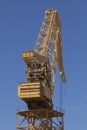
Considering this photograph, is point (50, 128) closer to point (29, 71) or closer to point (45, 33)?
point (29, 71)

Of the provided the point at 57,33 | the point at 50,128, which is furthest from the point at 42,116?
the point at 57,33

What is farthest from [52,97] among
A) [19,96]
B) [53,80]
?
[19,96]

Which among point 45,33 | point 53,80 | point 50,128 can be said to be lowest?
point 50,128

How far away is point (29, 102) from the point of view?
165 metres

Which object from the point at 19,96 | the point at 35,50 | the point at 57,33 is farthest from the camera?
the point at 57,33

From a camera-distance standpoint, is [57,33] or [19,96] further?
[57,33]

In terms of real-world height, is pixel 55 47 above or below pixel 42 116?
above

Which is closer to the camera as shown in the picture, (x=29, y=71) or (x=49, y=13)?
(x=29, y=71)

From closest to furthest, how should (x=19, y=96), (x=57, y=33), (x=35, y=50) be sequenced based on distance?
(x=19, y=96) → (x=35, y=50) → (x=57, y=33)

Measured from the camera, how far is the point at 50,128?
166250 mm

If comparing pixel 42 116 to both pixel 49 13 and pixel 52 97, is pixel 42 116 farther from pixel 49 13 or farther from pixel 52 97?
pixel 49 13

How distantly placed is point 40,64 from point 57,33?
1796cm

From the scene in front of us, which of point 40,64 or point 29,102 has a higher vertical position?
point 40,64

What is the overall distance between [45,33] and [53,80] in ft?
45.3
